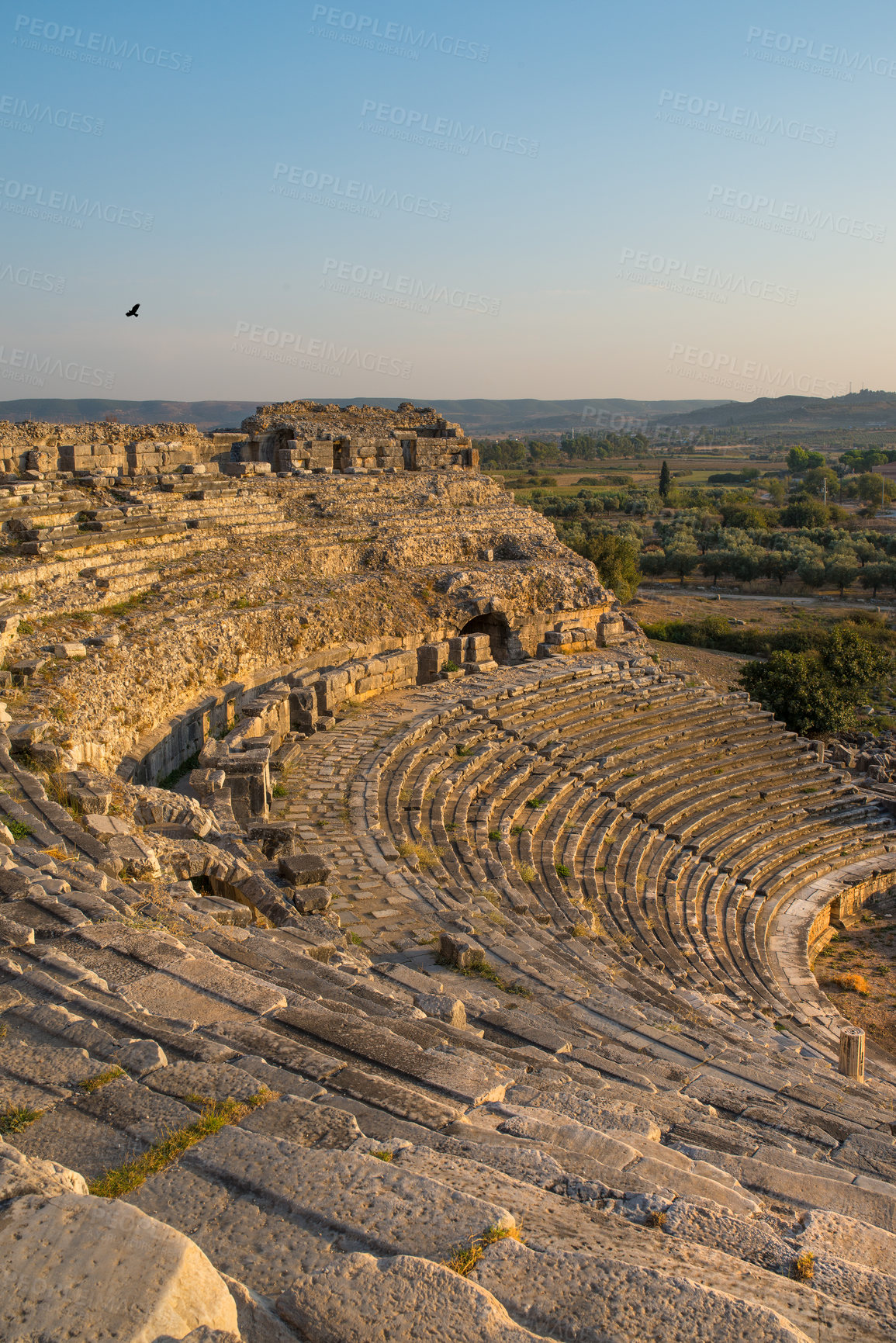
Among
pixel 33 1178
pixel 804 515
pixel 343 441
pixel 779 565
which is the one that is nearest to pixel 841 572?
pixel 779 565

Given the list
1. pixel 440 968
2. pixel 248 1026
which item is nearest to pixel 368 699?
pixel 440 968

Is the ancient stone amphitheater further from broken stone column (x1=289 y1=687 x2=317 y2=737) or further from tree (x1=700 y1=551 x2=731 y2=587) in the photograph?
tree (x1=700 y1=551 x2=731 y2=587)

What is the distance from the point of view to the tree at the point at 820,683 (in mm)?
24203

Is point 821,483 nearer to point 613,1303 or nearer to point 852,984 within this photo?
point 852,984

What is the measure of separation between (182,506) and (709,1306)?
59.8ft

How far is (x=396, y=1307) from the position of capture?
269 cm

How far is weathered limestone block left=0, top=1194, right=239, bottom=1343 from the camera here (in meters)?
2.40

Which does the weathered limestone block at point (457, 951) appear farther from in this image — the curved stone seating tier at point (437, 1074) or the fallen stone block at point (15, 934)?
the fallen stone block at point (15, 934)

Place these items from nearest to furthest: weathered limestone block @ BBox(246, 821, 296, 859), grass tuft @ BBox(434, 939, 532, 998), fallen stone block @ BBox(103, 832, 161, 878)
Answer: fallen stone block @ BBox(103, 832, 161, 878), grass tuft @ BBox(434, 939, 532, 998), weathered limestone block @ BBox(246, 821, 296, 859)

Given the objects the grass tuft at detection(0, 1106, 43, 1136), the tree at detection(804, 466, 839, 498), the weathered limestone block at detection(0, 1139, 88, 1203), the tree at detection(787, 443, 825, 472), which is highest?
the tree at detection(787, 443, 825, 472)

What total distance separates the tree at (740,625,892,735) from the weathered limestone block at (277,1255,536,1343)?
75.8 feet

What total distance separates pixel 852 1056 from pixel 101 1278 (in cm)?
933

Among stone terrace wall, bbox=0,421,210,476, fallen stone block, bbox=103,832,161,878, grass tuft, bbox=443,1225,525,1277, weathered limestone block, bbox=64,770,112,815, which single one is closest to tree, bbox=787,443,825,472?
stone terrace wall, bbox=0,421,210,476

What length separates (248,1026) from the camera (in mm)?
4809
